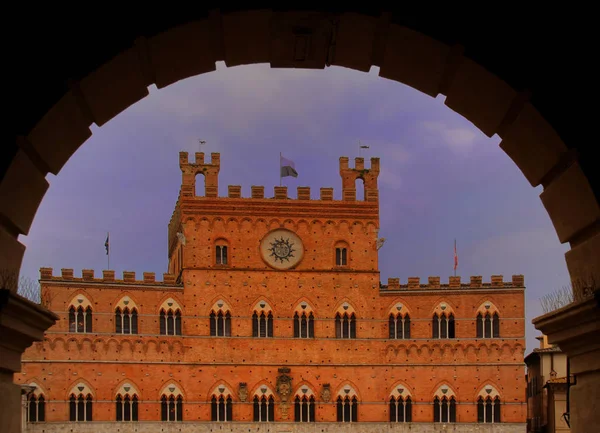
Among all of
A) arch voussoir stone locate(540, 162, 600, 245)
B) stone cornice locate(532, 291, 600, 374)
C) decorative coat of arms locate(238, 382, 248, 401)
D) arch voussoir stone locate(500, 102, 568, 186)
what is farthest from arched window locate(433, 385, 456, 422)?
arch voussoir stone locate(540, 162, 600, 245)

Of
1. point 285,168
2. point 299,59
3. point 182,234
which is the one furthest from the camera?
point 285,168

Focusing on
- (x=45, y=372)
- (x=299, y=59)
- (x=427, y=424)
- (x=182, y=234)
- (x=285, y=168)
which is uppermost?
(x=285, y=168)

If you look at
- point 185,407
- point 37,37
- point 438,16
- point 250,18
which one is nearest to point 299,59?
point 250,18

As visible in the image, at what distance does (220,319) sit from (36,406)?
1038 cm

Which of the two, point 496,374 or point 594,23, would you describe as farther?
point 496,374

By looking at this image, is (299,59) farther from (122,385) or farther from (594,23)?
(122,385)

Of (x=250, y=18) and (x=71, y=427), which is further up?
(x=250, y=18)

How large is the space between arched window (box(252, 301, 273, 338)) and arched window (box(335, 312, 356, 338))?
363 cm

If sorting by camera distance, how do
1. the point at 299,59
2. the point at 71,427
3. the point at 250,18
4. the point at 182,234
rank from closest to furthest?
the point at 250,18, the point at 299,59, the point at 71,427, the point at 182,234

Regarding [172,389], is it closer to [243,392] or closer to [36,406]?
[243,392]

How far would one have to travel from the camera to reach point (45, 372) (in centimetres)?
4653

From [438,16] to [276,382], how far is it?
43358 mm

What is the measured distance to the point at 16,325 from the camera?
21.1 ft

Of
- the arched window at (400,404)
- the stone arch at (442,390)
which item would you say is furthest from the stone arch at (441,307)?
the arched window at (400,404)
